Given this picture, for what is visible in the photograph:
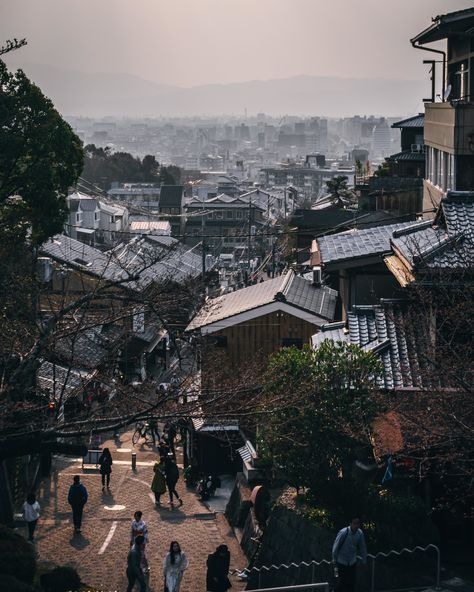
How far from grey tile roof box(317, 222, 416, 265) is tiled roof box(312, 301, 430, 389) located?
2209 millimetres

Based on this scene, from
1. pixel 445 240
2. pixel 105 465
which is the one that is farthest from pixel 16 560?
pixel 105 465

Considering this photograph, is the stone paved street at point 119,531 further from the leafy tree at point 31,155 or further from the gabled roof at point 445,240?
the leafy tree at point 31,155

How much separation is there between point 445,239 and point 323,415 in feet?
8.11

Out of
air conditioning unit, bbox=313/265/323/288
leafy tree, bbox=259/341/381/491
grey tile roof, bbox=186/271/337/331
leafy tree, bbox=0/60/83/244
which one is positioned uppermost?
leafy tree, bbox=0/60/83/244

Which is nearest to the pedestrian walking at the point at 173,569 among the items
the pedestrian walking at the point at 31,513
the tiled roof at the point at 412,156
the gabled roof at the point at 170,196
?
the pedestrian walking at the point at 31,513

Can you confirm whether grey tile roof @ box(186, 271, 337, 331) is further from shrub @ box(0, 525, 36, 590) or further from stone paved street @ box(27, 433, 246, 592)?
shrub @ box(0, 525, 36, 590)

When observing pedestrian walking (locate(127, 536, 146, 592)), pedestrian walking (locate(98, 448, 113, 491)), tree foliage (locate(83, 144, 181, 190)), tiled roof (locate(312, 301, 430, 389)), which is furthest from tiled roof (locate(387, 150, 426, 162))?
tree foliage (locate(83, 144, 181, 190))

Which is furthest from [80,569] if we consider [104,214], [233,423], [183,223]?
[183,223]

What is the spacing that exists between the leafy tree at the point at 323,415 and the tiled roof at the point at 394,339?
0.30 m

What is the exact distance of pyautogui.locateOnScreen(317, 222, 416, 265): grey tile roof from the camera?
16.8 metres

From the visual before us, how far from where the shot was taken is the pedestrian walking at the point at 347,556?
371 inches

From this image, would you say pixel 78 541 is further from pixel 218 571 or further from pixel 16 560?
pixel 16 560

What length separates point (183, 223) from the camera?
84.3 metres

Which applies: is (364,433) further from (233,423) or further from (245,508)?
(233,423)
